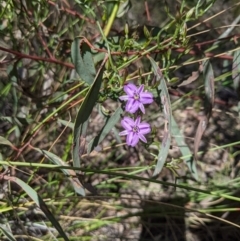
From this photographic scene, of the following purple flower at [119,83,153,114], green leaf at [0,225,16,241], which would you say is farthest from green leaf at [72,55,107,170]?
green leaf at [0,225,16,241]

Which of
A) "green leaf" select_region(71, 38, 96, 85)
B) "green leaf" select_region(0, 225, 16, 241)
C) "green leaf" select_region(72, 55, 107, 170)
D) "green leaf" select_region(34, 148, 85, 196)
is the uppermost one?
"green leaf" select_region(71, 38, 96, 85)

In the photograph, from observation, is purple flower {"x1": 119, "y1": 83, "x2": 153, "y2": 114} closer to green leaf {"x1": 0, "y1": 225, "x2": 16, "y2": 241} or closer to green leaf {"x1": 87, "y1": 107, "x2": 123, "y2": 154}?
green leaf {"x1": 87, "y1": 107, "x2": 123, "y2": 154}

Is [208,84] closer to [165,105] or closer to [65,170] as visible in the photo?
[165,105]

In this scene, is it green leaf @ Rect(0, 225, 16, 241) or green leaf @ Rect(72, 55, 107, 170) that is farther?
green leaf @ Rect(0, 225, 16, 241)

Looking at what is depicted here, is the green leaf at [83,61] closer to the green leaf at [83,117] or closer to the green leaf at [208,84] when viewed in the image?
the green leaf at [83,117]

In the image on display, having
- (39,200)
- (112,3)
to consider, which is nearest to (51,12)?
(112,3)

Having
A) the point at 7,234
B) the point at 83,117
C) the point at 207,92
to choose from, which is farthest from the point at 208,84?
the point at 7,234

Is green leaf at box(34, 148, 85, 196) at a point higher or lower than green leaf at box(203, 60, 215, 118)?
lower
